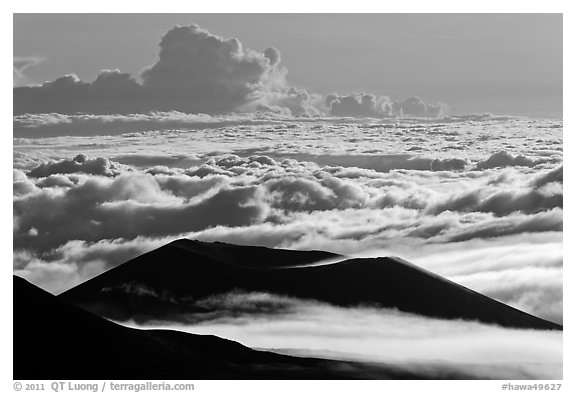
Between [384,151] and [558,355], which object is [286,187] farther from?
[558,355]

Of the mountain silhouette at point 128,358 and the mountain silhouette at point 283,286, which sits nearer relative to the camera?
the mountain silhouette at point 128,358

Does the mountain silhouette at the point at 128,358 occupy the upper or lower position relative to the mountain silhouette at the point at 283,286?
lower

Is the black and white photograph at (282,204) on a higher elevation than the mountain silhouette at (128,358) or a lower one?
higher

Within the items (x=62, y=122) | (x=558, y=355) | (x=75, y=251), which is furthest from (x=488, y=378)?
(x=62, y=122)

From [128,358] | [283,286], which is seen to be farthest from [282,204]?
[128,358]

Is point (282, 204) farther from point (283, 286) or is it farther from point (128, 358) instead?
point (128, 358)

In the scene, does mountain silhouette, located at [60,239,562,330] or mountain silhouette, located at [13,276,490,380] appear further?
mountain silhouette, located at [60,239,562,330]
